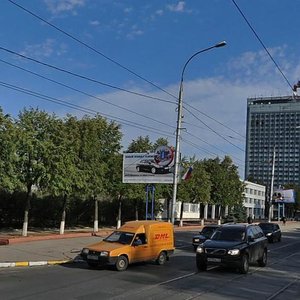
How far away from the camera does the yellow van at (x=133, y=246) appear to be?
1678cm

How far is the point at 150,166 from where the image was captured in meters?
39.5

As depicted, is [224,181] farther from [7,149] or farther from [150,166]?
[7,149]

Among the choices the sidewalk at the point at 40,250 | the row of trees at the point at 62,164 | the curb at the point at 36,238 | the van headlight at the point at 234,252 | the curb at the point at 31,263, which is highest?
the row of trees at the point at 62,164

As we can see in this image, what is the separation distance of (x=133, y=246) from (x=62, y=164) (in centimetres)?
1178

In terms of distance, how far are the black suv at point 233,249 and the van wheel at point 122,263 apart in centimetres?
248

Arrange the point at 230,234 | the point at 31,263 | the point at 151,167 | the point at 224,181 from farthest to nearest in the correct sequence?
the point at 224,181, the point at 151,167, the point at 230,234, the point at 31,263

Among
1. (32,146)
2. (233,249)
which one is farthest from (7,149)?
(233,249)

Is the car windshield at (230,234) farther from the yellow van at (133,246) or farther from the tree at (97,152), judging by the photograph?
the tree at (97,152)

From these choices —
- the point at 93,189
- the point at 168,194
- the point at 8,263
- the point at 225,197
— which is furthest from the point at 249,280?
the point at 225,197

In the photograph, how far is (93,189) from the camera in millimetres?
33844

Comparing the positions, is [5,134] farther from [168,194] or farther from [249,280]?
[168,194]

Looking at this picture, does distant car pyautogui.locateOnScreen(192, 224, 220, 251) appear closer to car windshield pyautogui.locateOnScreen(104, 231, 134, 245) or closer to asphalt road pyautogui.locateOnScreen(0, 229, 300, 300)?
asphalt road pyautogui.locateOnScreen(0, 229, 300, 300)

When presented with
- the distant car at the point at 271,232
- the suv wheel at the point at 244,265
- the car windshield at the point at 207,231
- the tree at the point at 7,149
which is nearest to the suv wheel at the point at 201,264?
the suv wheel at the point at 244,265

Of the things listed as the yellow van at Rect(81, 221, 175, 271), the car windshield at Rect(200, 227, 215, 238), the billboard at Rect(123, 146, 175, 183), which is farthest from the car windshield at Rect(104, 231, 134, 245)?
the billboard at Rect(123, 146, 175, 183)
